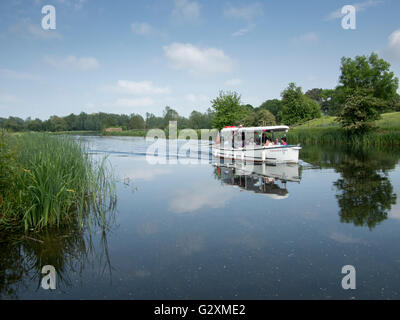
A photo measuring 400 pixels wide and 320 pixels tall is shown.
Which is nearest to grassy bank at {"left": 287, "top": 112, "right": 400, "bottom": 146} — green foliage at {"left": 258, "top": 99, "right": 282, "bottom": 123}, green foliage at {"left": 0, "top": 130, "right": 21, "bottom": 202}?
green foliage at {"left": 0, "top": 130, "right": 21, "bottom": 202}

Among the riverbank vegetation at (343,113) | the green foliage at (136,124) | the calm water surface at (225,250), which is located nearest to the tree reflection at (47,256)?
the calm water surface at (225,250)

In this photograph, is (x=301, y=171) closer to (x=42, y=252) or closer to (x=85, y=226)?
(x=85, y=226)

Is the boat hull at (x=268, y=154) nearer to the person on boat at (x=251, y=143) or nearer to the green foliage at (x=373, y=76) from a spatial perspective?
the person on boat at (x=251, y=143)

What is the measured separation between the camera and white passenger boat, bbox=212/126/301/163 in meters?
18.7

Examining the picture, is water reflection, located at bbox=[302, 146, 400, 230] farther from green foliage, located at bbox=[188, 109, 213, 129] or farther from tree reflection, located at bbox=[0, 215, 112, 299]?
green foliage, located at bbox=[188, 109, 213, 129]

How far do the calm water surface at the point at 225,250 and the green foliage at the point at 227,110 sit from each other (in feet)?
113

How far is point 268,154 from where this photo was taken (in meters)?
19.4

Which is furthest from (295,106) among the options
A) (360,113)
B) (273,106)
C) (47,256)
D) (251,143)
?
(273,106)

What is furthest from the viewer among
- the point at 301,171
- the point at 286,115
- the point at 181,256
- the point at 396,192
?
the point at 286,115

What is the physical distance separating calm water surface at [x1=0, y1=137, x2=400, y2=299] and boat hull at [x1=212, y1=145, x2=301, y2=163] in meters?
8.07

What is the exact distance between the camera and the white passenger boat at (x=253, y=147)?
1870 cm
